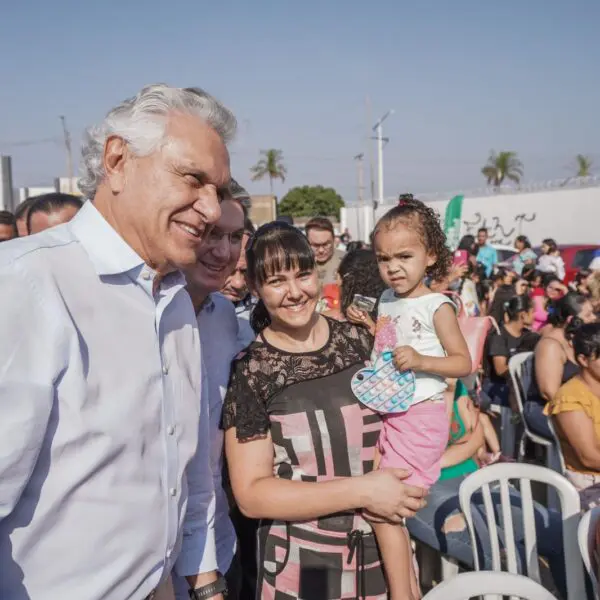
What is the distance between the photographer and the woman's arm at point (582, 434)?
3.44 m

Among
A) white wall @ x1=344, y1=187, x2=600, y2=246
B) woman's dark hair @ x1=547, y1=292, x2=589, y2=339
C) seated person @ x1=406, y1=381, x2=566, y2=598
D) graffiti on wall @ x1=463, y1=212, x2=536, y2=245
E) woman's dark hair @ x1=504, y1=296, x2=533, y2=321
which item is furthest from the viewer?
graffiti on wall @ x1=463, y1=212, x2=536, y2=245

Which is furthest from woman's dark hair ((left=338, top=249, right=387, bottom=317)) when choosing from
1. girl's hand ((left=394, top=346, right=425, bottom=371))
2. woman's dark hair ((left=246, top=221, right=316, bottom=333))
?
woman's dark hair ((left=246, top=221, right=316, bottom=333))

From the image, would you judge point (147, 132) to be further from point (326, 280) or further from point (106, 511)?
point (326, 280)

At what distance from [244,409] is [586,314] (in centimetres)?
403

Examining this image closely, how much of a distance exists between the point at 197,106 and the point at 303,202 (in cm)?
6862

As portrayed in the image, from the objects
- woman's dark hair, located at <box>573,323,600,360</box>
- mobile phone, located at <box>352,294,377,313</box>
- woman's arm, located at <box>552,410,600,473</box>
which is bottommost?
woman's arm, located at <box>552,410,600,473</box>

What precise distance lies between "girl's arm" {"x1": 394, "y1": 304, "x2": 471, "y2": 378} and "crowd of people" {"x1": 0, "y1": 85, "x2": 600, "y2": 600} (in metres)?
0.01

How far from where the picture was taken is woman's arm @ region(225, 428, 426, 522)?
184cm

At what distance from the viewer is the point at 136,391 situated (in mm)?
1377

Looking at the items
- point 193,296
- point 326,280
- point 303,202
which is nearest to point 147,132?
point 193,296

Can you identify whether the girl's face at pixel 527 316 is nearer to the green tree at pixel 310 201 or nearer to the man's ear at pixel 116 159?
the man's ear at pixel 116 159

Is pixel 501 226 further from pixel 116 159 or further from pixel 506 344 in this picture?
pixel 116 159

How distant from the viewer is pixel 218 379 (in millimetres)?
2158

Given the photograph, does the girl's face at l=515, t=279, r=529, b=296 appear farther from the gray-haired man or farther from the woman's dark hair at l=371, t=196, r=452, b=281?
the gray-haired man
